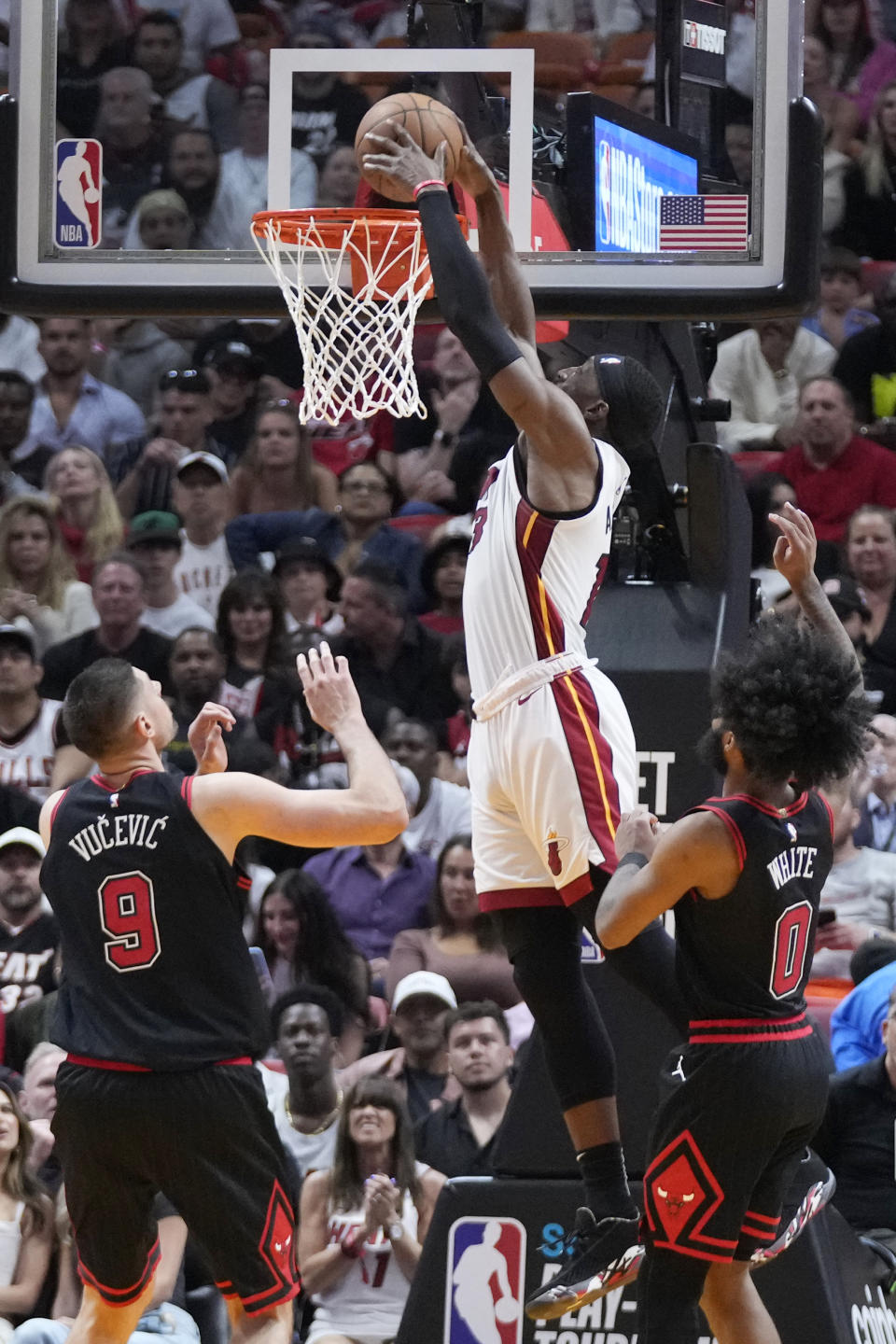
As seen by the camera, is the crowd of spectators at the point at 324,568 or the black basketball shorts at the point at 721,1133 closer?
the black basketball shorts at the point at 721,1133

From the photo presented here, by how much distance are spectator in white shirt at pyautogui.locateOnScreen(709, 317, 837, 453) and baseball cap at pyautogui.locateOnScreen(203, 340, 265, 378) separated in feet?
7.53

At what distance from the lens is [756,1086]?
459 cm

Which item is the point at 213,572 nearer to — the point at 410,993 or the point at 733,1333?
the point at 410,993

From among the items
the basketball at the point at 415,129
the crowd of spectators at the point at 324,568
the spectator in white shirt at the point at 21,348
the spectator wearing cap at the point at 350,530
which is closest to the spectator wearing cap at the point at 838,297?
the crowd of spectators at the point at 324,568

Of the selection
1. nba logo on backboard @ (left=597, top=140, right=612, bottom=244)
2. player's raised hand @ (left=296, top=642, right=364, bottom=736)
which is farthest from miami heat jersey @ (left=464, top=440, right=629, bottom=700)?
nba logo on backboard @ (left=597, top=140, right=612, bottom=244)

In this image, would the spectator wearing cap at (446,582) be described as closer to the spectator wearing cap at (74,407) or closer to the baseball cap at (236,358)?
the baseball cap at (236,358)

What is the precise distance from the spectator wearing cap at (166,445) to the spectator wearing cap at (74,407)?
0.39 ft

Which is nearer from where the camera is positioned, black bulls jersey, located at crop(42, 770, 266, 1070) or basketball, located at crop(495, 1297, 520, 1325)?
black bulls jersey, located at crop(42, 770, 266, 1070)

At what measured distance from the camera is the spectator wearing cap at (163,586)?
978cm

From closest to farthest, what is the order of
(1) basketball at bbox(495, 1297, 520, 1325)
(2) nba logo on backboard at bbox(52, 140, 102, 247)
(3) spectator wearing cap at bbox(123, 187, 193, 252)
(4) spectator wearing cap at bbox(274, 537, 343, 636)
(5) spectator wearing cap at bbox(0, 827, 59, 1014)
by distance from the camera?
(1) basketball at bbox(495, 1297, 520, 1325), (2) nba logo on backboard at bbox(52, 140, 102, 247), (3) spectator wearing cap at bbox(123, 187, 193, 252), (5) spectator wearing cap at bbox(0, 827, 59, 1014), (4) spectator wearing cap at bbox(274, 537, 343, 636)

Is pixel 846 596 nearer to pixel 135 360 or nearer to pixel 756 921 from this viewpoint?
pixel 135 360

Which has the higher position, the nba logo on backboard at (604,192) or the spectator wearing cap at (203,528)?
the nba logo on backboard at (604,192)

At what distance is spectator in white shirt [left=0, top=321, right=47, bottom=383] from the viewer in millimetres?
10555

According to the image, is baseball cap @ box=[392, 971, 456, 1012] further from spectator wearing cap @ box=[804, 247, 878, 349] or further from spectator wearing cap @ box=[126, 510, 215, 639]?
spectator wearing cap @ box=[804, 247, 878, 349]
